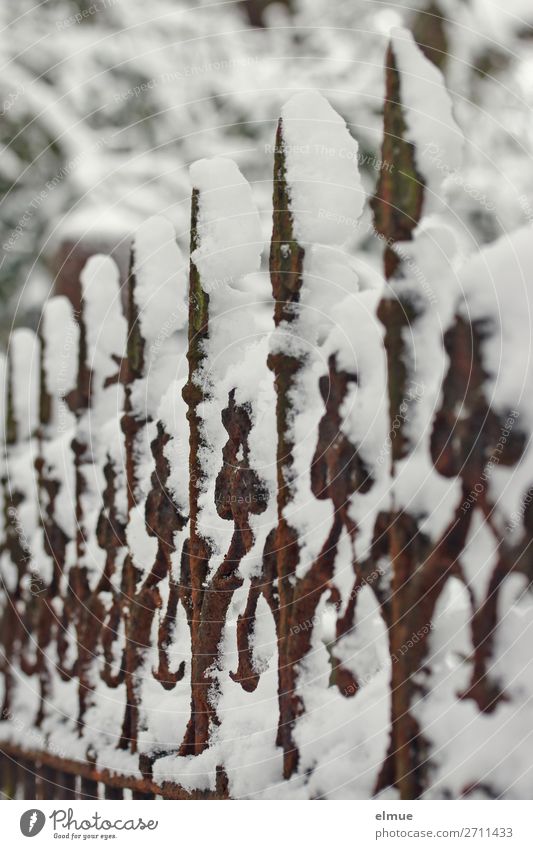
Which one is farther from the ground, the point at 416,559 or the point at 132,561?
the point at 132,561

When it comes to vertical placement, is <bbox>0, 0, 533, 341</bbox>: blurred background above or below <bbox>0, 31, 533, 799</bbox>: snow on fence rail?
above

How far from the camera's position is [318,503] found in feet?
3.17

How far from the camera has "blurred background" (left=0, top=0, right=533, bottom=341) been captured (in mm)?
1774

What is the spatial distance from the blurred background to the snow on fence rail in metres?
0.68

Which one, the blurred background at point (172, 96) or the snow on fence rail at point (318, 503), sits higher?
the blurred background at point (172, 96)

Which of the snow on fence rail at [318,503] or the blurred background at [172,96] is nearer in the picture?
the snow on fence rail at [318,503]

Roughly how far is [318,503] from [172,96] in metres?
2.13

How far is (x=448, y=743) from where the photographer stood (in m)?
0.83

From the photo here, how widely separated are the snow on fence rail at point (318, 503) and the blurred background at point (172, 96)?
0.68 m

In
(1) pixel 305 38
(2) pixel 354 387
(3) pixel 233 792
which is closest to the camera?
(2) pixel 354 387

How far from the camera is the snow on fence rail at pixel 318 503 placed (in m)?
0.80

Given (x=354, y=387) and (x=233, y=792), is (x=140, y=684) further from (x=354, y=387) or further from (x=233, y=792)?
(x=354, y=387)

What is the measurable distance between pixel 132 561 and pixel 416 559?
664 mm
